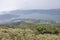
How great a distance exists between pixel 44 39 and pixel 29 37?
854mm

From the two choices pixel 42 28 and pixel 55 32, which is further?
pixel 55 32

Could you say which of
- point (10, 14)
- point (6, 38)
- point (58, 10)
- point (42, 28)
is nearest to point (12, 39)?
point (6, 38)

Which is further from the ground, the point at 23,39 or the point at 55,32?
the point at 23,39

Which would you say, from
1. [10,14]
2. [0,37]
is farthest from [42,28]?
[10,14]

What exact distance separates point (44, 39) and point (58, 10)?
8992 centimetres

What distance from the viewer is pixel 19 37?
1024 cm

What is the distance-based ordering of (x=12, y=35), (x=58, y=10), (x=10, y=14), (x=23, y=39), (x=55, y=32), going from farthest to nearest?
(x=58, y=10)
(x=10, y=14)
(x=55, y=32)
(x=12, y=35)
(x=23, y=39)

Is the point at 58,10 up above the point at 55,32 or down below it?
below

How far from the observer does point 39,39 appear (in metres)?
10.7

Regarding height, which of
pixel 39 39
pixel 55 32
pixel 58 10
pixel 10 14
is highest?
pixel 39 39

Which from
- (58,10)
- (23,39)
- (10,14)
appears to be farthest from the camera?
(58,10)

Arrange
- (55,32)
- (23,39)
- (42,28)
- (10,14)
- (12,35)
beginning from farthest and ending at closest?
(10,14) → (55,32) → (42,28) → (12,35) → (23,39)

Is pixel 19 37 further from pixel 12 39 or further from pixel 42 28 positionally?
pixel 42 28

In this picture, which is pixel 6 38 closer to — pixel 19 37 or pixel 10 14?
pixel 19 37
